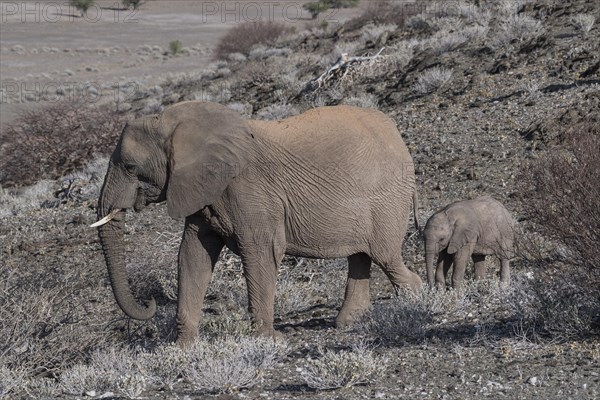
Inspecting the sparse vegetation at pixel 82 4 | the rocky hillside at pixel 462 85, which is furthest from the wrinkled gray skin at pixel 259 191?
the sparse vegetation at pixel 82 4

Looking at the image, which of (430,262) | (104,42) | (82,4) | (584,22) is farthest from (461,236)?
(82,4)

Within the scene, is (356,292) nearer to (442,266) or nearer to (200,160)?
(200,160)

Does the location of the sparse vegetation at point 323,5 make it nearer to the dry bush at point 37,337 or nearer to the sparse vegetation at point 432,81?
the sparse vegetation at point 432,81

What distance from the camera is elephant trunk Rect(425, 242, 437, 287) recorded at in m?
11.2

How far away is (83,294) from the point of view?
39.2 feet

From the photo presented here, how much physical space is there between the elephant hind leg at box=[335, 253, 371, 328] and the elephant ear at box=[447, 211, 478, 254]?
2.11 metres

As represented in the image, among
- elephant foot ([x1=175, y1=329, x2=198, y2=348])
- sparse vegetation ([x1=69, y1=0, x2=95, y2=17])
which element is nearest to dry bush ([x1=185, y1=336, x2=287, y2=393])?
elephant foot ([x1=175, y1=329, x2=198, y2=348])

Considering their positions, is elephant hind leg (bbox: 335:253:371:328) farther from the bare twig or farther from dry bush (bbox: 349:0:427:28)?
dry bush (bbox: 349:0:427:28)

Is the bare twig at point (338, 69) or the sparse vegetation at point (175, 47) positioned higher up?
the bare twig at point (338, 69)

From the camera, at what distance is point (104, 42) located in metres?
60.4

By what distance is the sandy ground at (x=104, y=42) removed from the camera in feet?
144

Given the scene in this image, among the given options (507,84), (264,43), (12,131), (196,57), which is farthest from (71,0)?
(507,84)

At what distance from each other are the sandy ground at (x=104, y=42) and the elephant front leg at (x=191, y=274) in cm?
2388

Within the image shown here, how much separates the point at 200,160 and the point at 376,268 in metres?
4.01
